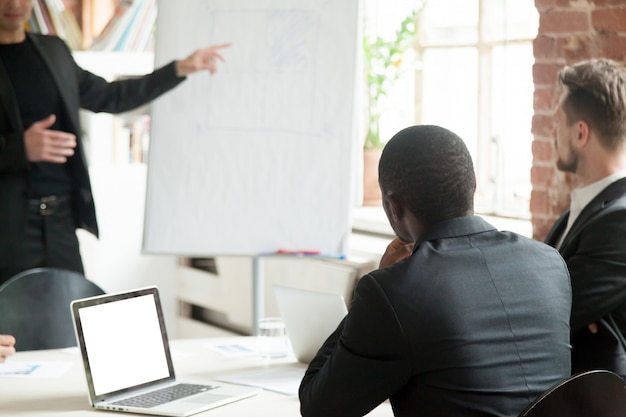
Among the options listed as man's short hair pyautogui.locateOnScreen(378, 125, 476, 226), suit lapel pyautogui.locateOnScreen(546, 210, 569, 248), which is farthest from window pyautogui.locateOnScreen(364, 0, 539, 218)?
man's short hair pyautogui.locateOnScreen(378, 125, 476, 226)

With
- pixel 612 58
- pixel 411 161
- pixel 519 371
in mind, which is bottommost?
pixel 519 371

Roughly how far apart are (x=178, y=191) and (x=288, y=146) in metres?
0.42

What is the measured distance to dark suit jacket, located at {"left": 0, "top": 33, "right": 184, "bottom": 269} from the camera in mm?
3297

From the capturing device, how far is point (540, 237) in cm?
339

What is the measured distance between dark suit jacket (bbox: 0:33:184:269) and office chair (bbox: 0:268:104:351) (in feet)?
1.89

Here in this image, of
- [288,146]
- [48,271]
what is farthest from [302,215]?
[48,271]

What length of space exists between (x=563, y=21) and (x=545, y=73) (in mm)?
182

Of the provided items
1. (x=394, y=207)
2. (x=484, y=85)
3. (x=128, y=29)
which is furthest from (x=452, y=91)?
(x=394, y=207)

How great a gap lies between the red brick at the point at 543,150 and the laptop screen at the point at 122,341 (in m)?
1.59

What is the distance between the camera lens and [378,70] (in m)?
4.54

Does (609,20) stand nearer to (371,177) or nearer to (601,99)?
(601,99)

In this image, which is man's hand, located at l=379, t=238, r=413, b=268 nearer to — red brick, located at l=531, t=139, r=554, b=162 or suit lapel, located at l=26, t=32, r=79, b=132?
red brick, located at l=531, t=139, r=554, b=162

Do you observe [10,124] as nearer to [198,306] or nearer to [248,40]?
[248,40]

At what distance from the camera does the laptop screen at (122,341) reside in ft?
6.90
